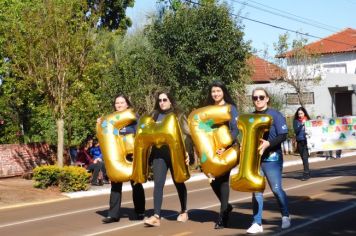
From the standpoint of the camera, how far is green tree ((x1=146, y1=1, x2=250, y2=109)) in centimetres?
2098

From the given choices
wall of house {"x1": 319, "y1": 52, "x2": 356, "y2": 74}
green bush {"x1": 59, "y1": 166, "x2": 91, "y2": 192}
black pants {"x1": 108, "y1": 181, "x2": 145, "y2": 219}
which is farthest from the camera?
wall of house {"x1": 319, "y1": 52, "x2": 356, "y2": 74}

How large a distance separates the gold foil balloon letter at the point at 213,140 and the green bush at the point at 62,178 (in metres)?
7.33

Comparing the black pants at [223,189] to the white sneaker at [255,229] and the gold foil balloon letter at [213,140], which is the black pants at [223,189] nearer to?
the gold foil balloon letter at [213,140]

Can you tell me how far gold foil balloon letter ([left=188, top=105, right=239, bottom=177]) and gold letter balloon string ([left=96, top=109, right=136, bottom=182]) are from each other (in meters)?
1.30

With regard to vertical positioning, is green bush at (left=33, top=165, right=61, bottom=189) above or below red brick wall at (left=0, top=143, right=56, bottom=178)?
below

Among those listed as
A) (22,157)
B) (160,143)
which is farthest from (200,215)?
(22,157)

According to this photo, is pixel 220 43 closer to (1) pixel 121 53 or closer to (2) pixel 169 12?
(2) pixel 169 12

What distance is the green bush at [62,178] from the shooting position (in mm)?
15039

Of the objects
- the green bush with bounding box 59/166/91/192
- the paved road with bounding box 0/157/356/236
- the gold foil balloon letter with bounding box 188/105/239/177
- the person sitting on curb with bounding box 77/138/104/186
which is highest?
the gold foil balloon letter with bounding box 188/105/239/177

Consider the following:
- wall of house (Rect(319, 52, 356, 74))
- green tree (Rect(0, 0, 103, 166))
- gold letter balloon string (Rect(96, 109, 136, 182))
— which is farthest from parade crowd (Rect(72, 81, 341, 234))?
wall of house (Rect(319, 52, 356, 74))

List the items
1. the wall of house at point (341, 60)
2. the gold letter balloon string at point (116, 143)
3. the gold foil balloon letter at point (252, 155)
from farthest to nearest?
the wall of house at point (341, 60)
the gold letter balloon string at point (116, 143)
the gold foil balloon letter at point (252, 155)

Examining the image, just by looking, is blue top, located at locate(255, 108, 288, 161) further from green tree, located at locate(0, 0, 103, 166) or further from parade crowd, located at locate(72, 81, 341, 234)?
green tree, located at locate(0, 0, 103, 166)

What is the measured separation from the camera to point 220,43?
2100 centimetres

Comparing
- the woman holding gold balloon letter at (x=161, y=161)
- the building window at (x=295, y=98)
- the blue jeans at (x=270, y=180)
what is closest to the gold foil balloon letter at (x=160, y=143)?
the woman holding gold balloon letter at (x=161, y=161)
